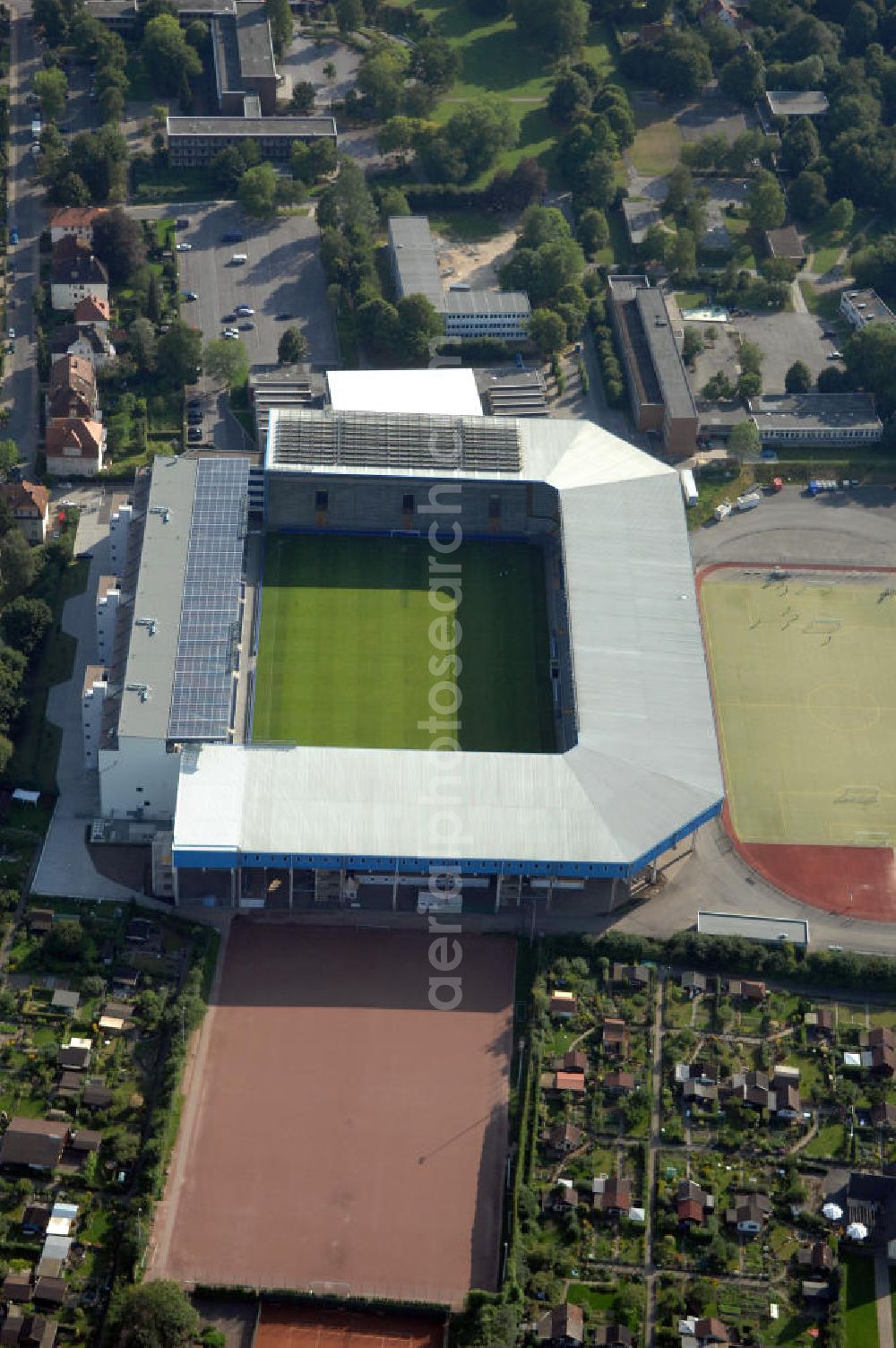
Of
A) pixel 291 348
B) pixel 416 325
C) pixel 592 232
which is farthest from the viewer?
pixel 592 232

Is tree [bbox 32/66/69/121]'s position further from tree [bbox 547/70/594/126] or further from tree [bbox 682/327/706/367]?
tree [bbox 682/327/706/367]

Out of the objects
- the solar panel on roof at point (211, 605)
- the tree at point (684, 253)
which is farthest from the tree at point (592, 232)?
the solar panel on roof at point (211, 605)

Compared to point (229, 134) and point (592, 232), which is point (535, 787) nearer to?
point (592, 232)

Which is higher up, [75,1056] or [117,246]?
[117,246]

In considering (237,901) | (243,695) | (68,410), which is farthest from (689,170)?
(237,901)

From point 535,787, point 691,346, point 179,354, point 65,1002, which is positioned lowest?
point 65,1002

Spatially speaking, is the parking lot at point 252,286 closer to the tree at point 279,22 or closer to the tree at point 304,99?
the tree at point 304,99

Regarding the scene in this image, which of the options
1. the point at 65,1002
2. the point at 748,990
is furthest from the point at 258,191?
the point at 748,990
